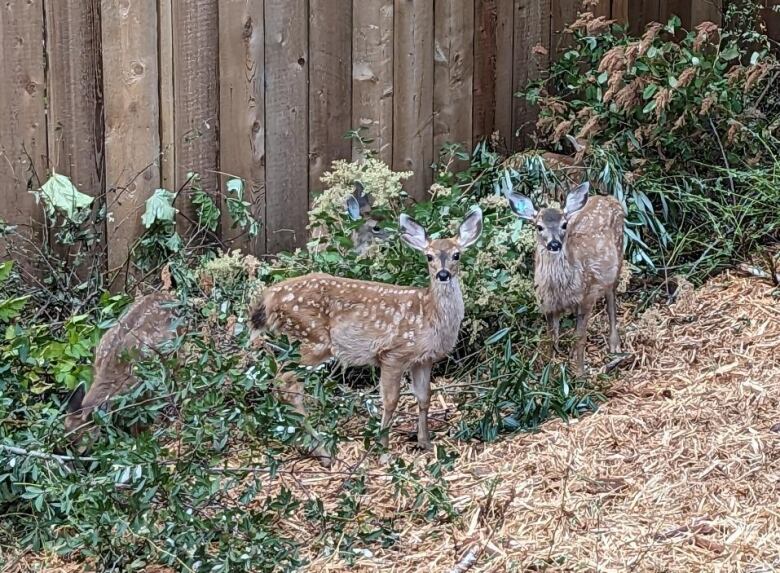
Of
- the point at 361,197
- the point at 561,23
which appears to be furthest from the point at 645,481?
the point at 561,23

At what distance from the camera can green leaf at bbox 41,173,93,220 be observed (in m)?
7.26

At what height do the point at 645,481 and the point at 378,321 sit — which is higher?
the point at 378,321

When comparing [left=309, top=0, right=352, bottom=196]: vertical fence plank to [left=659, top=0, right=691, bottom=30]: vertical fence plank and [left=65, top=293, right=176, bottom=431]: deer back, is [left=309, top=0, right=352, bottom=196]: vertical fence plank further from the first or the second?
[left=659, top=0, right=691, bottom=30]: vertical fence plank

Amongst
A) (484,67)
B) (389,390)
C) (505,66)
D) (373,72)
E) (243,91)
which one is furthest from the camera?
(505,66)

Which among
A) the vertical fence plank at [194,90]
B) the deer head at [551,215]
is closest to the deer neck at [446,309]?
the deer head at [551,215]

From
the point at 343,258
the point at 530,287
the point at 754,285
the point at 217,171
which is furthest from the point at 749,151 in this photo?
the point at 217,171

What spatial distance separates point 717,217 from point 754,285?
64 cm

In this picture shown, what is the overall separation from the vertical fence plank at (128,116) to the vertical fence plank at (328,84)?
101cm

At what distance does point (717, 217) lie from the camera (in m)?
8.14

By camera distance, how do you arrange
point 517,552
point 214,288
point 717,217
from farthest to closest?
point 717,217
point 214,288
point 517,552

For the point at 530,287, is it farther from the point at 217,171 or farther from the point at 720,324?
the point at 217,171

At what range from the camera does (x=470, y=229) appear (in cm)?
686

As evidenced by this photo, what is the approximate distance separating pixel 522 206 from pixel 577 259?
428 millimetres

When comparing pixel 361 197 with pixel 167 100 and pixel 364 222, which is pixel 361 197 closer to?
pixel 364 222
